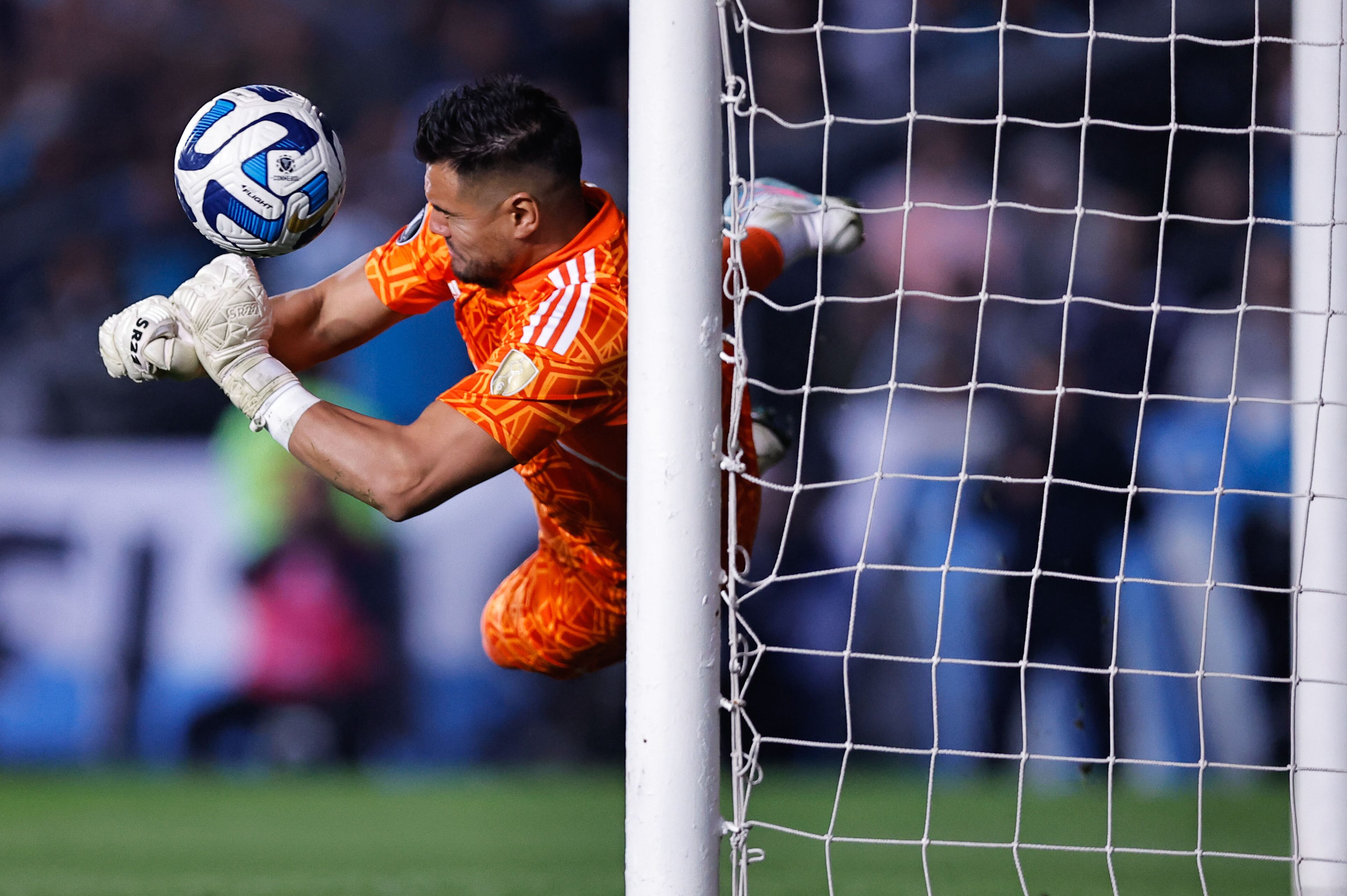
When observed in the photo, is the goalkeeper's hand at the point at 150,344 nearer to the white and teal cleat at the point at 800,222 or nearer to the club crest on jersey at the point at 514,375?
the club crest on jersey at the point at 514,375

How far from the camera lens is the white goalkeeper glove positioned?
2.39 m

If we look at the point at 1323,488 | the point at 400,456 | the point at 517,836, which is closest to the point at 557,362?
the point at 400,456

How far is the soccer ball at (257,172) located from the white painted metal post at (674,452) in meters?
0.72

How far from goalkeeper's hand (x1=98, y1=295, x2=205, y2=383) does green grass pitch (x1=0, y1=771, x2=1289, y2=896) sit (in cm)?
161

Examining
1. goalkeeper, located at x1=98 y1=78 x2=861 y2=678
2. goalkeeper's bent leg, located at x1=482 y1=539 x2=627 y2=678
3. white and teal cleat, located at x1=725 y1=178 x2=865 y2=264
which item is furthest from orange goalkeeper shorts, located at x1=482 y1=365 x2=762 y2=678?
white and teal cleat, located at x1=725 y1=178 x2=865 y2=264

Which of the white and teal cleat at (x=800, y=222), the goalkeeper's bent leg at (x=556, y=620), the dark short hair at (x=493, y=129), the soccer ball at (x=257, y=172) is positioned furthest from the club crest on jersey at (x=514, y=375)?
the goalkeeper's bent leg at (x=556, y=620)

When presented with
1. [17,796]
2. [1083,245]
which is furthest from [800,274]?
[17,796]

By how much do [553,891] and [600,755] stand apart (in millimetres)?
1487

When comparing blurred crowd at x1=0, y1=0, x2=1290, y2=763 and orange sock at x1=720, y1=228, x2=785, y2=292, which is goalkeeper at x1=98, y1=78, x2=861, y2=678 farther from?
blurred crowd at x1=0, y1=0, x2=1290, y2=763

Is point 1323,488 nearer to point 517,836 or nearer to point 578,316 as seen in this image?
point 578,316

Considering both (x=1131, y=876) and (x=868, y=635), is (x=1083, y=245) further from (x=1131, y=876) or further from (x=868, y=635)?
(x=1131, y=876)

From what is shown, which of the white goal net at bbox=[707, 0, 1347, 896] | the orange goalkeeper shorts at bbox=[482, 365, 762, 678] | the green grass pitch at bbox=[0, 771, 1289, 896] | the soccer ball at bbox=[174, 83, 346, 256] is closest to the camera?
the soccer ball at bbox=[174, 83, 346, 256]

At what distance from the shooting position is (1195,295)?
16.5 ft

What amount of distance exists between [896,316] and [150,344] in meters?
2.80
